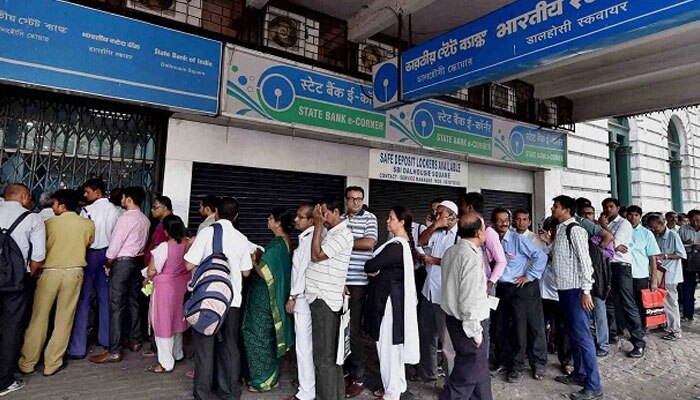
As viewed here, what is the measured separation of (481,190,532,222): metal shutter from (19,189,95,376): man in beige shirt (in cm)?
731

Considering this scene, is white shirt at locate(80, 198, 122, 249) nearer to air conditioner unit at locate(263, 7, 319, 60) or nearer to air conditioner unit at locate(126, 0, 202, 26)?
air conditioner unit at locate(126, 0, 202, 26)

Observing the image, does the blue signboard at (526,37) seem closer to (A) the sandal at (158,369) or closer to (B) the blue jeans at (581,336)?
(B) the blue jeans at (581,336)

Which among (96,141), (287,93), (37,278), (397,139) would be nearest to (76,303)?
(37,278)

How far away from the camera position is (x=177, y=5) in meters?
5.20

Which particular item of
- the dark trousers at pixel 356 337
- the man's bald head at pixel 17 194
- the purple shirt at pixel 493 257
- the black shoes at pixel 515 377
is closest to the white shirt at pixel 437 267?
the purple shirt at pixel 493 257

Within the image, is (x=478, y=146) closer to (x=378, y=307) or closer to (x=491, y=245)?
(x=491, y=245)

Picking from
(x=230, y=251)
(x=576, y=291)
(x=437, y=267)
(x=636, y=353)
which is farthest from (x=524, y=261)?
(x=230, y=251)

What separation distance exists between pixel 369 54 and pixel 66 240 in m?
5.40

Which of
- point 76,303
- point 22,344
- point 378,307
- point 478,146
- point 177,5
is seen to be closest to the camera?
point 378,307

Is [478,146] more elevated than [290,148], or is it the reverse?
[478,146]

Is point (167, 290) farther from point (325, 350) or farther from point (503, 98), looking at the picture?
point (503, 98)

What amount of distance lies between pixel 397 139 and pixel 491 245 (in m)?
3.30

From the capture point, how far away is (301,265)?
3223 millimetres

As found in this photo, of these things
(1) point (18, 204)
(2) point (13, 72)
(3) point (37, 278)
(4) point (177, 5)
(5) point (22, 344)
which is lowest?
(5) point (22, 344)
